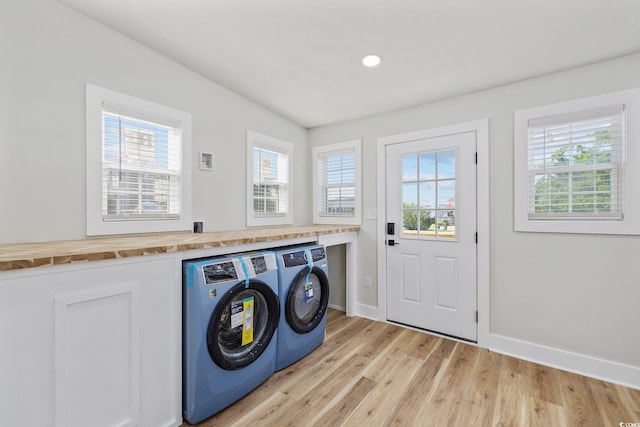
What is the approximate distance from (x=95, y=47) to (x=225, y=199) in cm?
138

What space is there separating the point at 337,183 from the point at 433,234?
1.32 m

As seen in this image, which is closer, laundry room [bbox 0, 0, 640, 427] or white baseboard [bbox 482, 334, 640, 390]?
laundry room [bbox 0, 0, 640, 427]

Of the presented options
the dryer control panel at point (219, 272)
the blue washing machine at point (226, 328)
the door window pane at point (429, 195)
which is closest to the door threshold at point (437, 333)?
the door window pane at point (429, 195)

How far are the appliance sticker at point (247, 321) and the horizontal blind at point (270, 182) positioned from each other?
1.30 meters

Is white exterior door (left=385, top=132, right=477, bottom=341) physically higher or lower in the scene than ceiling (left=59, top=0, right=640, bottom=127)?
lower

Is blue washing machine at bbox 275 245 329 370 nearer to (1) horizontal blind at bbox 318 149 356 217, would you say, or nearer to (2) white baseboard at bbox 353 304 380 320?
(2) white baseboard at bbox 353 304 380 320

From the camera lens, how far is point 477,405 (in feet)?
5.65

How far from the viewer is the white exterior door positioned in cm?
255

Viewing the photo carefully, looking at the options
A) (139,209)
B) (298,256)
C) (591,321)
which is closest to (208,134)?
(139,209)

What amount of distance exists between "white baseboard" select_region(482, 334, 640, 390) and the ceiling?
2210 mm

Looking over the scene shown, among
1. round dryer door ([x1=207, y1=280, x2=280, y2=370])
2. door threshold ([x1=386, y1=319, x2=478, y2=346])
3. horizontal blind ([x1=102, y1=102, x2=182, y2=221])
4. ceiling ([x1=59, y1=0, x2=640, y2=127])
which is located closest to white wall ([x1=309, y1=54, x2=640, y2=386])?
ceiling ([x1=59, y1=0, x2=640, y2=127])

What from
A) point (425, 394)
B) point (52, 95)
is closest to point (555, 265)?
point (425, 394)

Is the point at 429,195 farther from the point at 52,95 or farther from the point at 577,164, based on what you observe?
the point at 52,95

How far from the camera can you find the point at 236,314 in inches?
68.2
